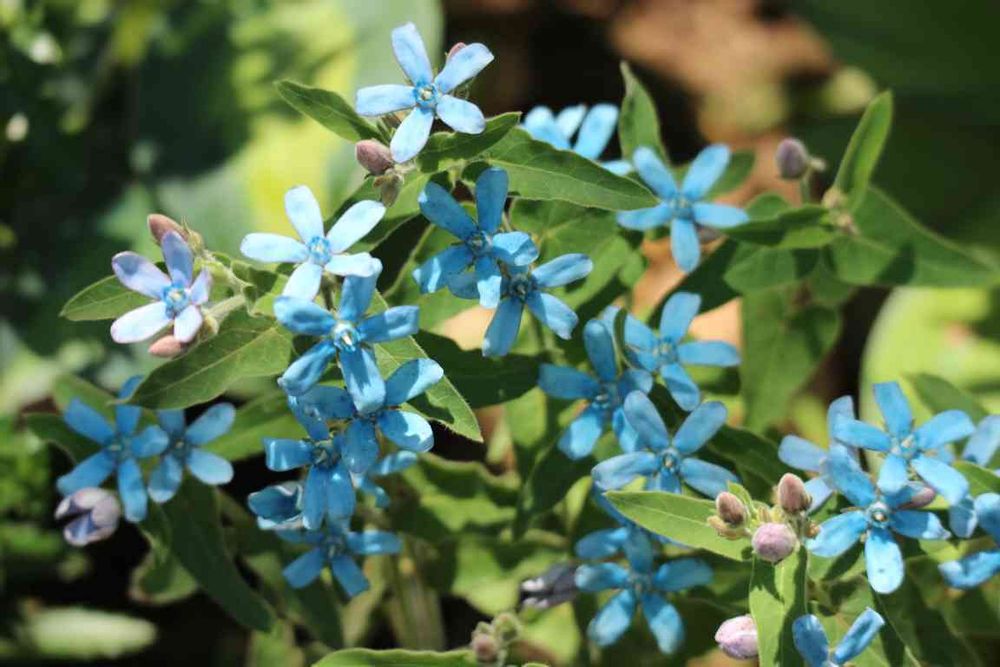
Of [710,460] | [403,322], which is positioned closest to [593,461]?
[710,460]

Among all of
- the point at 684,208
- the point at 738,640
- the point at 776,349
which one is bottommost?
the point at 776,349

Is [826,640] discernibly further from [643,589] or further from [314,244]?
[314,244]

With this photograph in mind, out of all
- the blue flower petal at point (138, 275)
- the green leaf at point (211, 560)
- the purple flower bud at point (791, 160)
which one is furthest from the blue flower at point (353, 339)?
the purple flower bud at point (791, 160)

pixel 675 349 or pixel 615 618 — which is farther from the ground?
pixel 675 349

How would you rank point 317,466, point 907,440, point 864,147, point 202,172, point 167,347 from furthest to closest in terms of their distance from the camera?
point 202,172 → point 864,147 → point 907,440 → point 317,466 → point 167,347

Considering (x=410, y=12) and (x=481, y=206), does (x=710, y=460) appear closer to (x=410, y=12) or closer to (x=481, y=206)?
(x=481, y=206)

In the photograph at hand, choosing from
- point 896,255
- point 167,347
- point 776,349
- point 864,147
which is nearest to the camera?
point 167,347

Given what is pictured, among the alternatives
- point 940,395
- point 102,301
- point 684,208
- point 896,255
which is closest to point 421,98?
point 102,301
